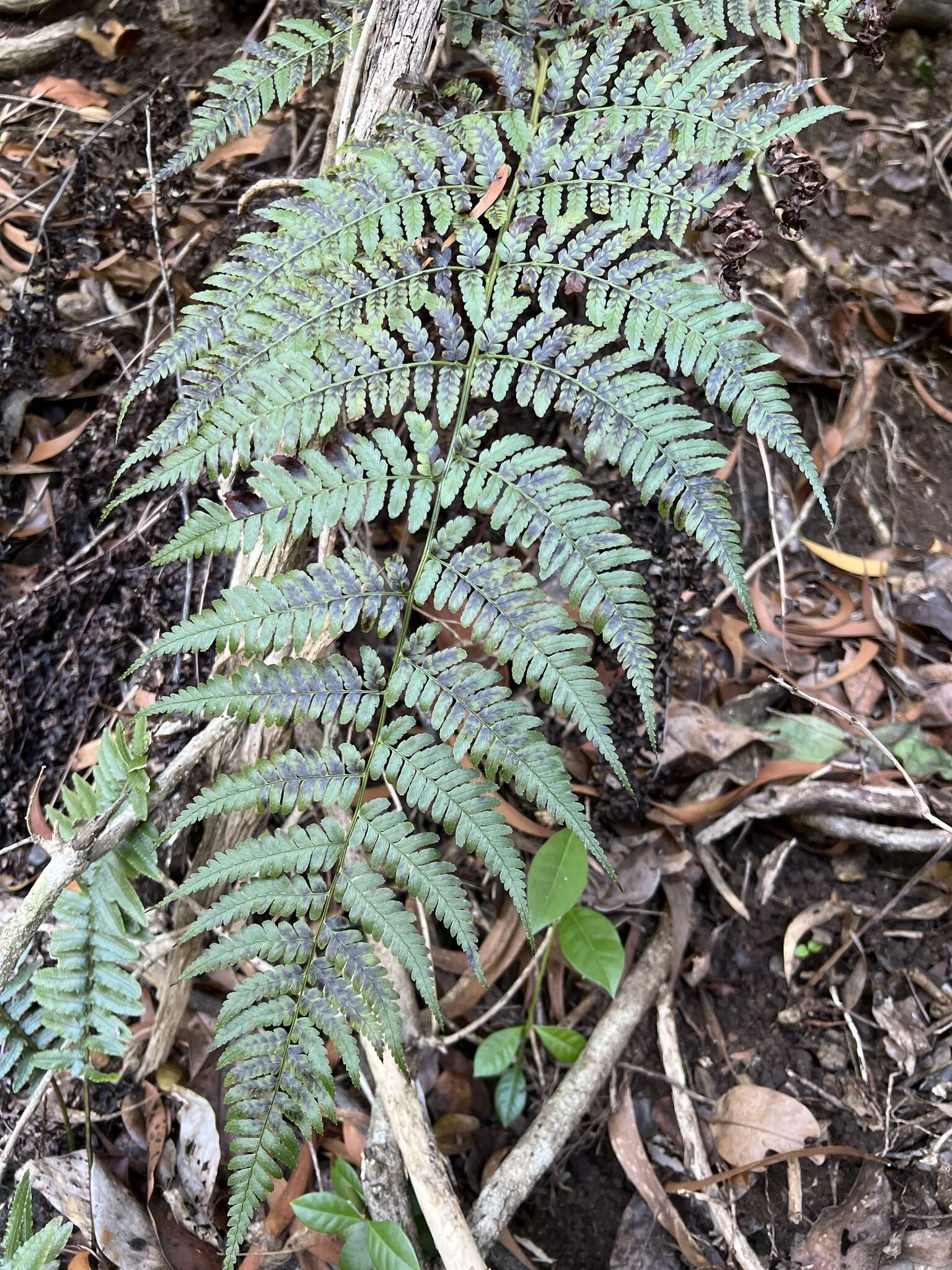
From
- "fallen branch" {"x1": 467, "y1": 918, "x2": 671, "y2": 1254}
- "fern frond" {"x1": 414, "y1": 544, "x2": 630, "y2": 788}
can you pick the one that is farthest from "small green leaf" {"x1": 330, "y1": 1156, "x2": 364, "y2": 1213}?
"fern frond" {"x1": 414, "y1": 544, "x2": 630, "y2": 788}

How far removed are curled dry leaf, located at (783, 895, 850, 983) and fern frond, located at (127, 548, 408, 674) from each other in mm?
1552

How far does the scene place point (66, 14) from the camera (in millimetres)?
3396

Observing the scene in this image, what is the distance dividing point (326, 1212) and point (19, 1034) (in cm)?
86

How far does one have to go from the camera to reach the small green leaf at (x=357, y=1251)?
191cm

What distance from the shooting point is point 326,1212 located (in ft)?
6.38

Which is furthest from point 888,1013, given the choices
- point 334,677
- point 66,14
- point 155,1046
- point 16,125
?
point 66,14

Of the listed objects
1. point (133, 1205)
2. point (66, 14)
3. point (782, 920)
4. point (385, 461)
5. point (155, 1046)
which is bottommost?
point (782, 920)

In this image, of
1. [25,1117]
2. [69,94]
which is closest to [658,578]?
[25,1117]

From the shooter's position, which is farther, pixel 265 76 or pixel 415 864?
pixel 265 76

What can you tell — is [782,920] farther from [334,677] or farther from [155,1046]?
[155,1046]

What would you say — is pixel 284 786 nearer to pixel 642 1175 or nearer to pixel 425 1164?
pixel 425 1164

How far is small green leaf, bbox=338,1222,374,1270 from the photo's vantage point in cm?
191

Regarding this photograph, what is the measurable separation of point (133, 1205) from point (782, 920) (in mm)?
1873

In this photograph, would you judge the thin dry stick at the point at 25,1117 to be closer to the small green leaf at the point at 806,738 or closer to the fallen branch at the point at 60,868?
the fallen branch at the point at 60,868
